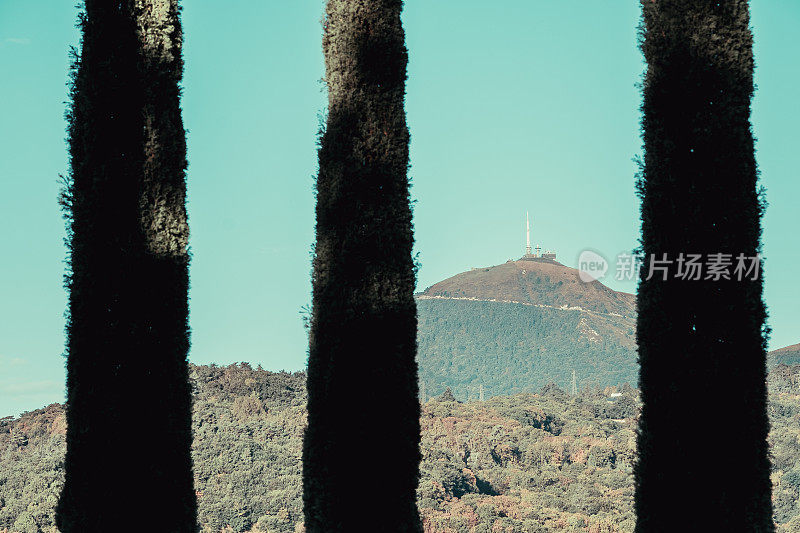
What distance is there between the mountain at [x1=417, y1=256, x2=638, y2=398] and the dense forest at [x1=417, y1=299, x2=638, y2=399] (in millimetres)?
191

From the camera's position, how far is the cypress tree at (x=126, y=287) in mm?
6926

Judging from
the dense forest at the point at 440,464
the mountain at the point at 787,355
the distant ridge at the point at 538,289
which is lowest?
the dense forest at the point at 440,464

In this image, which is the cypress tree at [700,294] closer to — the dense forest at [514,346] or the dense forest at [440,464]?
the dense forest at [440,464]

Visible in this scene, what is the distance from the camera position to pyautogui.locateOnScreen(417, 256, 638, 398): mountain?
473 feet

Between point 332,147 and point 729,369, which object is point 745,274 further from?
point 332,147

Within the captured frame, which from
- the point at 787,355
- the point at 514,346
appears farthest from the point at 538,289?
the point at 787,355

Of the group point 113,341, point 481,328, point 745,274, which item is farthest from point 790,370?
point 481,328

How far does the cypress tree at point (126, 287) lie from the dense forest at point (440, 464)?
1840 centimetres

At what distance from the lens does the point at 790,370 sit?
4600 cm

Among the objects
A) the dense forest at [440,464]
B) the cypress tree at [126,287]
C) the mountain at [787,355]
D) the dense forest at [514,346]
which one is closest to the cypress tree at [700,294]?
the cypress tree at [126,287]

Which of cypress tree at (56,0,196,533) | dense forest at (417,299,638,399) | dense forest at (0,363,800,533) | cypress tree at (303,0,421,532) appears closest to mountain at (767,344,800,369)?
dense forest at (0,363,800,533)

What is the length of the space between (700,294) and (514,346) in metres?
160

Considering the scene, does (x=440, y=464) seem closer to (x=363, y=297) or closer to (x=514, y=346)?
(x=363, y=297)

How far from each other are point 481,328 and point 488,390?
27086 mm
